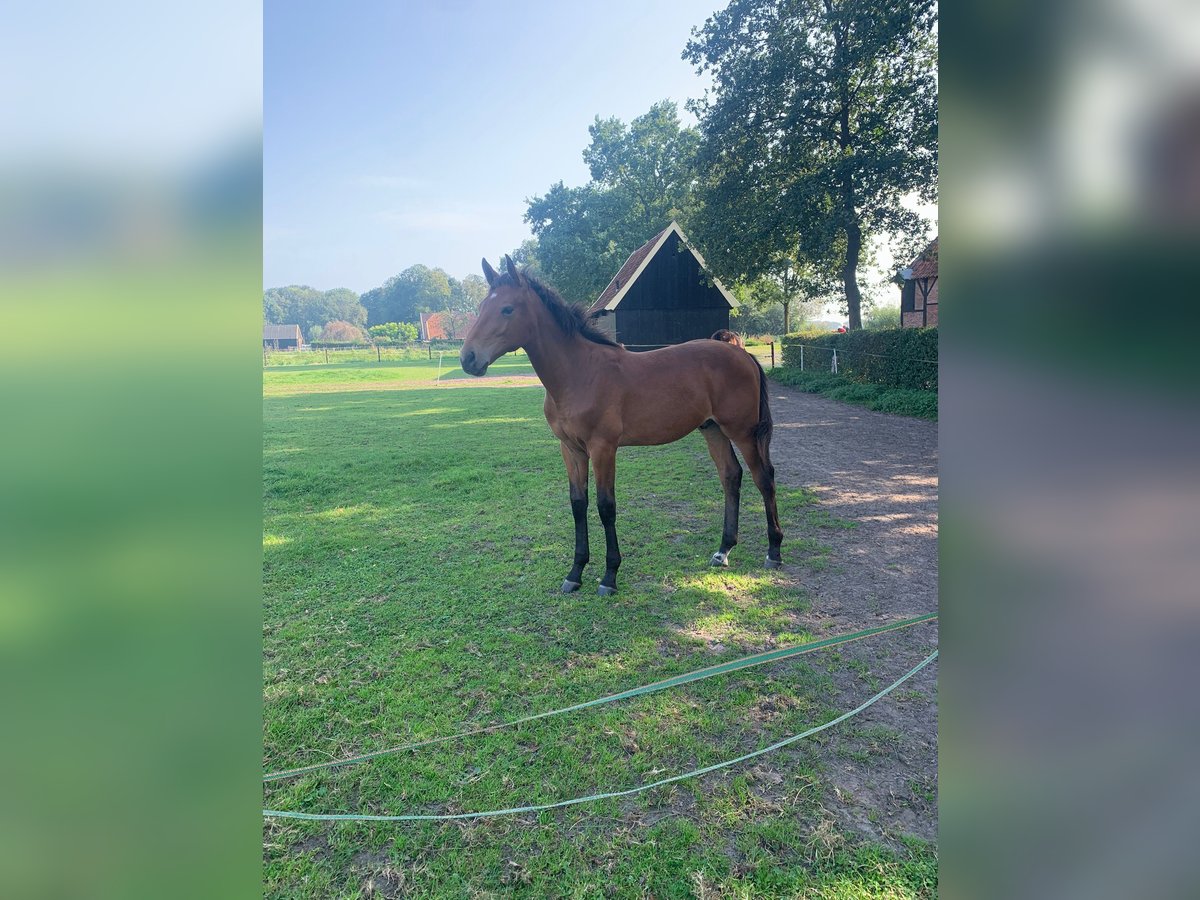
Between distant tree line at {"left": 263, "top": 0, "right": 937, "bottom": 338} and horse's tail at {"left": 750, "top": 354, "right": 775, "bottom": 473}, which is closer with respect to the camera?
horse's tail at {"left": 750, "top": 354, "right": 775, "bottom": 473}

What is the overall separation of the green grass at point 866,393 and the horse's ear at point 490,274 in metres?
9.92

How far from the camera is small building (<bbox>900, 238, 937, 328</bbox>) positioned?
20484 mm

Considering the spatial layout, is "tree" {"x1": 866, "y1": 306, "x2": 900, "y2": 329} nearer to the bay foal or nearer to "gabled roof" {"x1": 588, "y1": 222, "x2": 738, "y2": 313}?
"gabled roof" {"x1": 588, "y1": 222, "x2": 738, "y2": 313}

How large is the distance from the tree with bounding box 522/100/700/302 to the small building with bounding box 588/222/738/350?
8807 millimetres

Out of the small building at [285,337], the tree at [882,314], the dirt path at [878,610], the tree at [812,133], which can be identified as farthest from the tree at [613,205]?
the small building at [285,337]

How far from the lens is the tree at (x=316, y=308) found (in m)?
57.0

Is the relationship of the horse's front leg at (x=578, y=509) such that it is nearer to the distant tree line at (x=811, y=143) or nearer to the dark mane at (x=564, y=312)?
the dark mane at (x=564, y=312)

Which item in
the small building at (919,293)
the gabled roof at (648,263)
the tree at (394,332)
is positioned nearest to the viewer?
the gabled roof at (648,263)

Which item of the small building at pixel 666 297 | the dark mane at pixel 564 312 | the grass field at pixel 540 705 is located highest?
the small building at pixel 666 297

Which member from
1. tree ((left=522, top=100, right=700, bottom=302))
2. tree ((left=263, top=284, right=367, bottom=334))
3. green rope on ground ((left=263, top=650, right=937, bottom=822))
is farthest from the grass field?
tree ((left=263, top=284, right=367, bottom=334))

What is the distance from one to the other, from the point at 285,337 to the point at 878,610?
186 feet
